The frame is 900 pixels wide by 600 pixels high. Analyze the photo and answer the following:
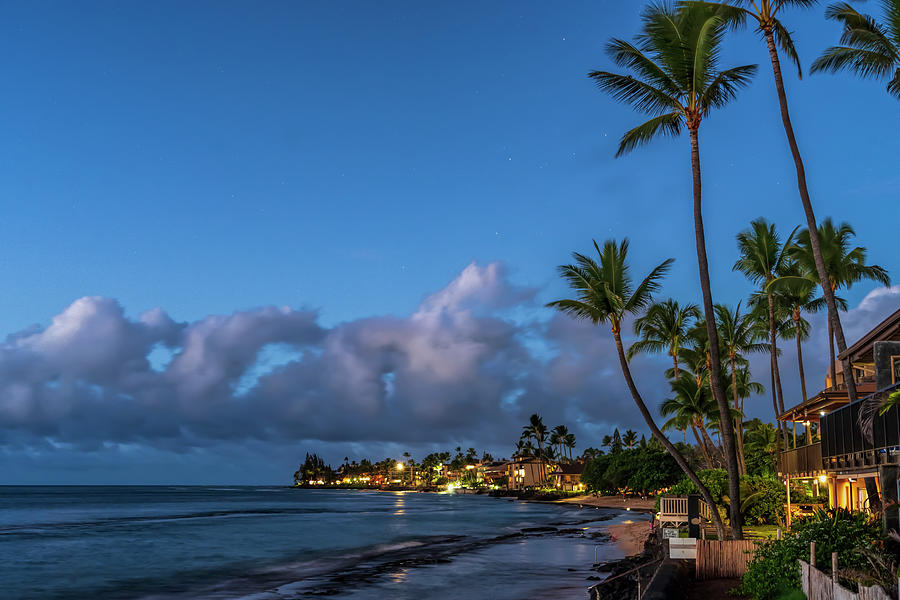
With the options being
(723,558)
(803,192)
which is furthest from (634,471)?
(723,558)

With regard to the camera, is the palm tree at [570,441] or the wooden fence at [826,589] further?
the palm tree at [570,441]

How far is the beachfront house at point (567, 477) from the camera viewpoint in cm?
14525

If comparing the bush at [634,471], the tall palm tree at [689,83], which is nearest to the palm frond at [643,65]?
the tall palm tree at [689,83]

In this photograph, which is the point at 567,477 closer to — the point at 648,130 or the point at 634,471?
the point at 634,471

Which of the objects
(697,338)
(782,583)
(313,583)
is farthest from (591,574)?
(697,338)

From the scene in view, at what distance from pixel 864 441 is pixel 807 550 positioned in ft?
19.8

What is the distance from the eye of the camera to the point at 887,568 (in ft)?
34.7

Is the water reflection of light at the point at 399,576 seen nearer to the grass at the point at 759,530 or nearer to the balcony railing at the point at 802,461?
the grass at the point at 759,530

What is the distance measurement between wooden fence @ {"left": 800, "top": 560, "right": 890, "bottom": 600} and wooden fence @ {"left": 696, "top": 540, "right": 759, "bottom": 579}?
4103mm

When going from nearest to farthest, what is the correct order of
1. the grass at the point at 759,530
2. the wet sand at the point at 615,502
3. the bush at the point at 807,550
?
the bush at the point at 807,550 < the grass at the point at 759,530 < the wet sand at the point at 615,502

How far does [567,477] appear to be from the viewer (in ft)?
485

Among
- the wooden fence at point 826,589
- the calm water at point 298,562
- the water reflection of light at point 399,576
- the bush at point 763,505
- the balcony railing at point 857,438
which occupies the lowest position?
the calm water at point 298,562

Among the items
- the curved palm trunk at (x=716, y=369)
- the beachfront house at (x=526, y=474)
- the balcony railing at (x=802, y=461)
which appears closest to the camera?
the curved palm trunk at (x=716, y=369)

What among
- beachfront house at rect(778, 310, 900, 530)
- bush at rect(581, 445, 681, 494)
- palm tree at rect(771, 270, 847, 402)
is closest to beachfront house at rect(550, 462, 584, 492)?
bush at rect(581, 445, 681, 494)
